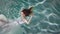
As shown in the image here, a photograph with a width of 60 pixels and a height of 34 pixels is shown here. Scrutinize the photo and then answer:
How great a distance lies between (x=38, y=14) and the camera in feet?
3.52

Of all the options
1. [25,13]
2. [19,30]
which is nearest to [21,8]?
[25,13]

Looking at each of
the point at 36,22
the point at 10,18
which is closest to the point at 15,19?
the point at 10,18

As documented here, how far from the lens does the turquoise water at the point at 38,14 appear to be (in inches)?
41.4

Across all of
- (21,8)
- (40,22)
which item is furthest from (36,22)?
(21,8)

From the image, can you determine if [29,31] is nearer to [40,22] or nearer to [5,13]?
[40,22]

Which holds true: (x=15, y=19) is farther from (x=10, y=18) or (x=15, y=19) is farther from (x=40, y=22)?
(x=40, y=22)

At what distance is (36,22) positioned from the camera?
1.06 meters

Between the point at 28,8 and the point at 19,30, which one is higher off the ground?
the point at 28,8

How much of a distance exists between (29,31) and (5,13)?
0.66ft

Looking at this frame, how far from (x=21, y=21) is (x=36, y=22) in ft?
0.33

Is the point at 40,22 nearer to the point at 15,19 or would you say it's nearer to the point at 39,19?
the point at 39,19

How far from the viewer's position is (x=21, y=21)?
3.48ft

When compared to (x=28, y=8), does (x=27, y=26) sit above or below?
below

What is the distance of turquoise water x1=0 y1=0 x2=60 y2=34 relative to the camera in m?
1.05
